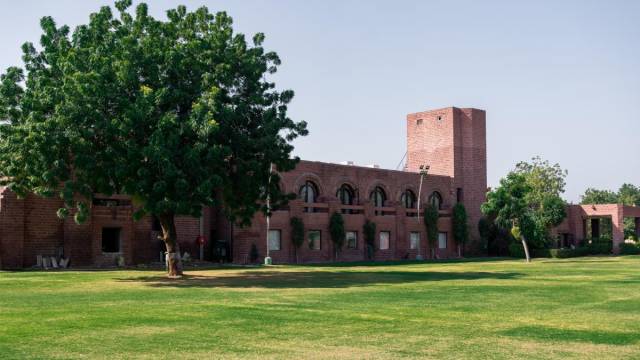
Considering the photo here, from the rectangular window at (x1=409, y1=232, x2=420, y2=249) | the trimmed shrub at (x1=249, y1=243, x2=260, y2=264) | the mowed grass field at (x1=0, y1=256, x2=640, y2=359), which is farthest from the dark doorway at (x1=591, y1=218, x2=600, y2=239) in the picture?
the mowed grass field at (x1=0, y1=256, x2=640, y2=359)

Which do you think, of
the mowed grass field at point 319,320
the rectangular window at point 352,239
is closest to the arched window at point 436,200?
the rectangular window at point 352,239

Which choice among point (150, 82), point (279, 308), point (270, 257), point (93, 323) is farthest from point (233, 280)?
point (270, 257)

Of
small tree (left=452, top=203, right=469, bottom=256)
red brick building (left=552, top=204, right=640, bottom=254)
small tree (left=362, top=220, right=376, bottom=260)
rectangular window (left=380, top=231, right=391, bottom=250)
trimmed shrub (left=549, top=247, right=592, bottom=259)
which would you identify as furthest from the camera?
red brick building (left=552, top=204, right=640, bottom=254)

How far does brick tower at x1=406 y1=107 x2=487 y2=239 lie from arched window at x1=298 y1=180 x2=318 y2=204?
16.1m

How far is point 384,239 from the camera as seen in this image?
56.7 meters

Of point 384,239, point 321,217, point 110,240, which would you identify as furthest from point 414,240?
point 110,240

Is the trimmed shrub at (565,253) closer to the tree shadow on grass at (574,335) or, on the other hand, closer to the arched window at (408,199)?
the arched window at (408,199)

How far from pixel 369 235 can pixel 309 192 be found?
6049 mm

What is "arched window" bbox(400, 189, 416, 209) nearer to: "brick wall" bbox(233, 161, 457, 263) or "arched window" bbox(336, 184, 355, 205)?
"brick wall" bbox(233, 161, 457, 263)

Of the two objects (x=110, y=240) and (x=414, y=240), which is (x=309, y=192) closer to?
(x=414, y=240)

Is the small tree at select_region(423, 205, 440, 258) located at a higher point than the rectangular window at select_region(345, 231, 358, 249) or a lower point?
higher

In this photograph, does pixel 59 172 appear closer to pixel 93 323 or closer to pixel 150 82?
pixel 150 82

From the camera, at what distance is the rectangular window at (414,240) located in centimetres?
5872

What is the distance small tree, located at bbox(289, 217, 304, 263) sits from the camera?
162 ft
